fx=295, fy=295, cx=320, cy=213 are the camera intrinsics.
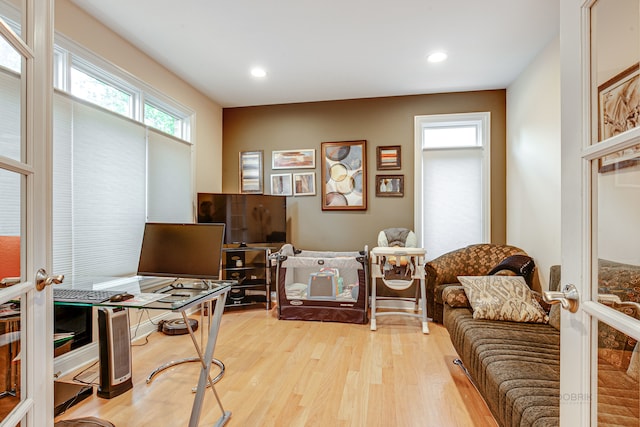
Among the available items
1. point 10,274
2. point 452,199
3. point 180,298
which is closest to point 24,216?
point 10,274

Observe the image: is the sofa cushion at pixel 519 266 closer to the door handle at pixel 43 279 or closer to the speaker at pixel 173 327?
the speaker at pixel 173 327

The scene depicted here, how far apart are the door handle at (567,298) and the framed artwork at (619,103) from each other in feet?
1.26

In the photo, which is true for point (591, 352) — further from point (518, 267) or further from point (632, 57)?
point (518, 267)

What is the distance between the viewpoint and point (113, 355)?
197 cm

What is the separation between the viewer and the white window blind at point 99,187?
87.1 inches

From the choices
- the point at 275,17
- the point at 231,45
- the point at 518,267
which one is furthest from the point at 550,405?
the point at 231,45

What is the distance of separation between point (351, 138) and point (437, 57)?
1444 mm

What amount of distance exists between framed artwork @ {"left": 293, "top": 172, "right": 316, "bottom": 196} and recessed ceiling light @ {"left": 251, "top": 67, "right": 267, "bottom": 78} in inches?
53.8

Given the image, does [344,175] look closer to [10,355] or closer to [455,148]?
[455,148]

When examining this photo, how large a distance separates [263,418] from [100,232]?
6.62 ft

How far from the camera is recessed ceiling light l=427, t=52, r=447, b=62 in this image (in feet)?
9.58

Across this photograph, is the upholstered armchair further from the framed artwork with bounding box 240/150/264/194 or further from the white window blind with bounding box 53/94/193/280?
the white window blind with bounding box 53/94/193/280

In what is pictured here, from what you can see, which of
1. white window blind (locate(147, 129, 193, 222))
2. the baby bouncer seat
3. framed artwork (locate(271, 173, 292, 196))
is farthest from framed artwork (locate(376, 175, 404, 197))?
white window blind (locate(147, 129, 193, 222))

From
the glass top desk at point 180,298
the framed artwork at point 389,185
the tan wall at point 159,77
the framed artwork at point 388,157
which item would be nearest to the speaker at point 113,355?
the glass top desk at point 180,298
